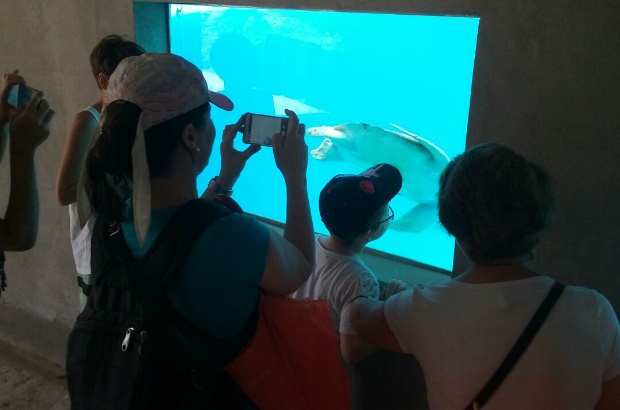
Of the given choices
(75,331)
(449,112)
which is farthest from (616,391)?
(449,112)

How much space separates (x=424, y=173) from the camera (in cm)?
269

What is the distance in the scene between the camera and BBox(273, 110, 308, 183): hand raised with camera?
145 centimetres

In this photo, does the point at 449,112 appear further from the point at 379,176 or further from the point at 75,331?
the point at 75,331

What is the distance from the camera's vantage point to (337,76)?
480 centimetres

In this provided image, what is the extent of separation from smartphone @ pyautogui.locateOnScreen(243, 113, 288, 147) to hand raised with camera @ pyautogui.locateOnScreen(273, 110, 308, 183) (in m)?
0.14

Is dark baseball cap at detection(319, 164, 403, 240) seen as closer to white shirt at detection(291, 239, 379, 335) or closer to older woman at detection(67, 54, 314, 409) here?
white shirt at detection(291, 239, 379, 335)

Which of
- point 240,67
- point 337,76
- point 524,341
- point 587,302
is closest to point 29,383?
point 240,67

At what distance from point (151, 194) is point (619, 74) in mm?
1315

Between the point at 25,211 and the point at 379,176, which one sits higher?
the point at 379,176

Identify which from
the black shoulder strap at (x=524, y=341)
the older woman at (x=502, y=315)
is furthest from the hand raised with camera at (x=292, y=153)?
the black shoulder strap at (x=524, y=341)

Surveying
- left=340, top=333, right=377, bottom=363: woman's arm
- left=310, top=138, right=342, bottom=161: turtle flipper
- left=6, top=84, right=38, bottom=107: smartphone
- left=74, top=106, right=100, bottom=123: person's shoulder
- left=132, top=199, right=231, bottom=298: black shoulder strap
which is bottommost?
left=340, top=333, right=377, bottom=363: woman's arm

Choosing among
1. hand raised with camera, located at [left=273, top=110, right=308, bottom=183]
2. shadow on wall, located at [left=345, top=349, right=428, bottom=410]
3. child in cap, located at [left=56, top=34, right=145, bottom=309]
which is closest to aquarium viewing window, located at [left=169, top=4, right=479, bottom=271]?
shadow on wall, located at [left=345, top=349, right=428, bottom=410]

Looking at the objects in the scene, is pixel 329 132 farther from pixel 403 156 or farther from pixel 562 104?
pixel 562 104

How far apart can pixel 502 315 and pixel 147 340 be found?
2.52 ft
